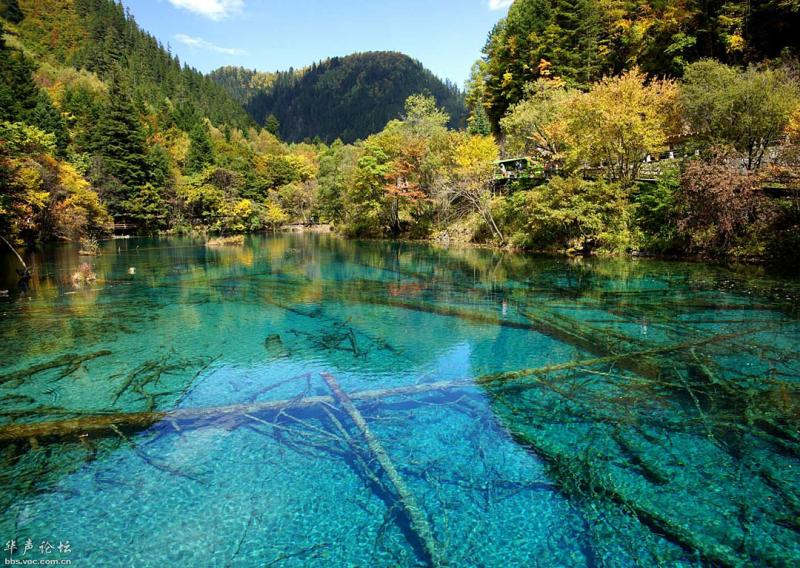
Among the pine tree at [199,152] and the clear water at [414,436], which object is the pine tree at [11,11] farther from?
the clear water at [414,436]

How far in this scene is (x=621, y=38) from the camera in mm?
43219

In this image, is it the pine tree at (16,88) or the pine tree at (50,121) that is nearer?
the pine tree at (16,88)

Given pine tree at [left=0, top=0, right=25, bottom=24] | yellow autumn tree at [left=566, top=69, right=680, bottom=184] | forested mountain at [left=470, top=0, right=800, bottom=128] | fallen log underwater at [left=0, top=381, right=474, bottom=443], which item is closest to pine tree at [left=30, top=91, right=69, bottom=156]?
forested mountain at [left=470, top=0, right=800, bottom=128]

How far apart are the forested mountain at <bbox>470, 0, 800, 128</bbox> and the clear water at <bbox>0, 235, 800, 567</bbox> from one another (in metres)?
31.1

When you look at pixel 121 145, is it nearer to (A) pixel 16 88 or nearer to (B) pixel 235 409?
(A) pixel 16 88

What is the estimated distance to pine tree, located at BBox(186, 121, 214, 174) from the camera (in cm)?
5988

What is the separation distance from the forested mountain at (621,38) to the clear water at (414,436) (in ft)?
102

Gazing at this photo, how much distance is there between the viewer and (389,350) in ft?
35.5

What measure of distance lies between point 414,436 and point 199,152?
63364mm

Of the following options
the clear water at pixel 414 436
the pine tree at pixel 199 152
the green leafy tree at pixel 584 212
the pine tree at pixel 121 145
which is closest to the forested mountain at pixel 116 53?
the pine tree at pixel 199 152

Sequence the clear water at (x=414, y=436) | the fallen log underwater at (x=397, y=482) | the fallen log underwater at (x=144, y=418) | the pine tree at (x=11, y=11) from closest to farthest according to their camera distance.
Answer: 1. the fallen log underwater at (x=397, y=482)
2. the clear water at (x=414, y=436)
3. the fallen log underwater at (x=144, y=418)
4. the pine tree at (x=11, y=11)

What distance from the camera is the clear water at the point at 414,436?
4672 millimetres

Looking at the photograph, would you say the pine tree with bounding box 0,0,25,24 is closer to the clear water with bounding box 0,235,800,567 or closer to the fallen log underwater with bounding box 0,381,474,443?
the clear water with bounding box 0,235,800,567

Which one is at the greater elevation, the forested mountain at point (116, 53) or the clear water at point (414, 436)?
the forested mountain at point (116, 53)
